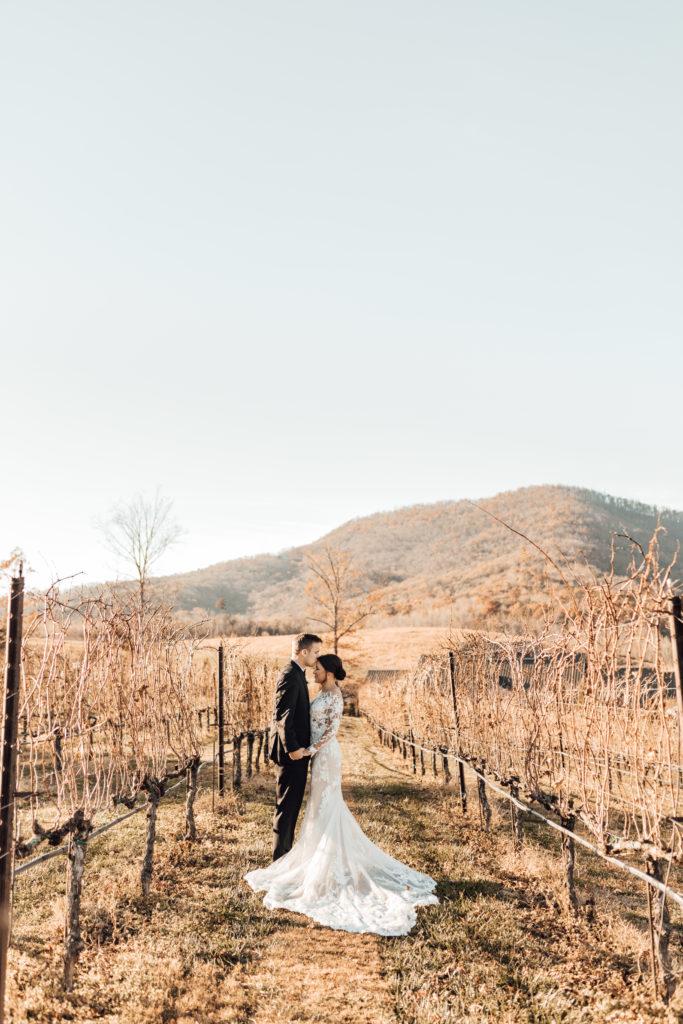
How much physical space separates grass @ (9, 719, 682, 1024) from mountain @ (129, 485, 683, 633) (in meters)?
37.8

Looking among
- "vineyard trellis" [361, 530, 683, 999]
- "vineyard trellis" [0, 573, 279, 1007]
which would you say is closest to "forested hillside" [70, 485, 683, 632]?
"vineyard trellis" [0, 573, 279, 1007]

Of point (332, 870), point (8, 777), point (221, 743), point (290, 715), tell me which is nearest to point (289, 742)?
point (290, 715)

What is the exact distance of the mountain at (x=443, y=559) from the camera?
57.7 meters

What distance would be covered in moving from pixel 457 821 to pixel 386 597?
65.8 meters

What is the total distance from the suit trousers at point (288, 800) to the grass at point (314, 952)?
52 cm

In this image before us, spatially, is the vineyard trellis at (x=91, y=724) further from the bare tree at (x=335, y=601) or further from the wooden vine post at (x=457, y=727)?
the bare tree at (x=335, y=601)

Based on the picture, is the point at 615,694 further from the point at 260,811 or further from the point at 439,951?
the point at 260,811

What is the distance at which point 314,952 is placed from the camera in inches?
202

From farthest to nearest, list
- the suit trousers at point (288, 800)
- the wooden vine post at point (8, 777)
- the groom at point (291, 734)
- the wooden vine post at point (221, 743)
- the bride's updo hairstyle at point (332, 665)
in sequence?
the wooden vine post at point (221, 743) < the suit trousers at point (288, 800) < the groom at point (291, 734) < the bride's updo hairstyle at point (332, 665) < the wooden vine post at point (8, 777)

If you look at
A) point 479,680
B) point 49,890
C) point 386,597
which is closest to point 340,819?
point 49,890

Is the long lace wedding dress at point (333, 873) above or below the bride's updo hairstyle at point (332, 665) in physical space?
below

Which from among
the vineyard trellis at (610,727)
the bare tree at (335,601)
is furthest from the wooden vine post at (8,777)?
the bare tree at (335,601)

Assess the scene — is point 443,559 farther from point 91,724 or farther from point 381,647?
point 91,724

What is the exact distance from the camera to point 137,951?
17.2ft
